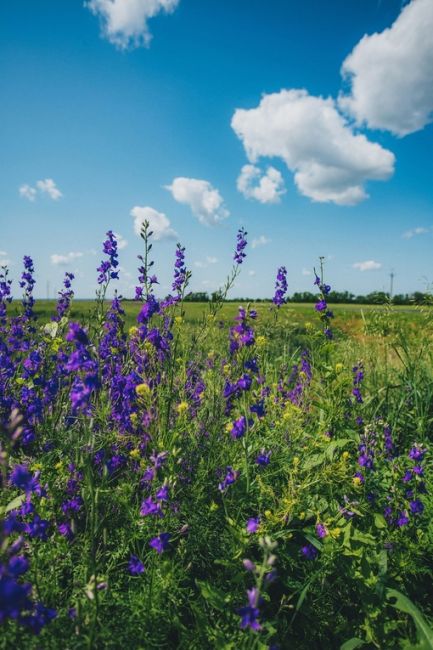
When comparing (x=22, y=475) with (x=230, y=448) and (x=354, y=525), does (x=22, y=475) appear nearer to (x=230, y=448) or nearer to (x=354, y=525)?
(x=230, y=448)

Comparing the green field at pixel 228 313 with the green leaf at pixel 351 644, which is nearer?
the green leaf at pixel 351 644

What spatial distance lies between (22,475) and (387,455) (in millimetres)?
3026

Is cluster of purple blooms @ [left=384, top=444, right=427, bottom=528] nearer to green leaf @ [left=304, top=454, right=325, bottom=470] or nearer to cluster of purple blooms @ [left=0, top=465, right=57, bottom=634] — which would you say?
green leaf @ [left=304, top=454, right=325, bottom=470]

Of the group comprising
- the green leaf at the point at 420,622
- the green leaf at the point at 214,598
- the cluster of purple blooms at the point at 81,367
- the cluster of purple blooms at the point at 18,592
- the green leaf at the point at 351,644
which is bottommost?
the green leaf at the point at 351,644

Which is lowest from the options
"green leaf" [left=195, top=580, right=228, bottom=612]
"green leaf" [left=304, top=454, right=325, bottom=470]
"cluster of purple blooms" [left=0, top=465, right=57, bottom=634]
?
"green leaf" [left=195, top=580, right=228, bottom=612]

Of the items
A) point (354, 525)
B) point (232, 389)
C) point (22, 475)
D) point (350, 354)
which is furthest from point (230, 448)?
point (350, 354)

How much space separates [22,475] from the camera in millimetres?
1122

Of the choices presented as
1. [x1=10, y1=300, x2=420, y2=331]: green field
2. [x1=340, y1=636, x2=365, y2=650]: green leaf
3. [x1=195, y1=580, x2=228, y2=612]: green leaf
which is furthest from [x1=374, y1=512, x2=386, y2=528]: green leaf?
[x1=10, y1=300, x2=420, y2=331]: green field

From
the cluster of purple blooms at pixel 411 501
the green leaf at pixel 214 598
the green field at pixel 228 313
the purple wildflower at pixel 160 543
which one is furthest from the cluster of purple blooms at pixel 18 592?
the cluster of purple blooms at pixel 411 501

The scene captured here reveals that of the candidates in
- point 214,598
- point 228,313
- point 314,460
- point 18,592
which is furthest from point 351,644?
point 228,313

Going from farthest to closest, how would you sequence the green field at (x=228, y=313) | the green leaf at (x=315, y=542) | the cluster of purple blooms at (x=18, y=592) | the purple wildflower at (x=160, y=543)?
the green field at (x=228, y=313)
the green leaf at (x=315, y=542)
the purple wildflower at (x=160, y=543)
the cluster of purple blooms at (x=18, y=592)

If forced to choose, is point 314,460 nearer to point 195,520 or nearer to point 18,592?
point 195,520

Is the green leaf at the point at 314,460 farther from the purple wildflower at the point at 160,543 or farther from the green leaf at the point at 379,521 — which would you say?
the purple wildflower at the point at 160,543

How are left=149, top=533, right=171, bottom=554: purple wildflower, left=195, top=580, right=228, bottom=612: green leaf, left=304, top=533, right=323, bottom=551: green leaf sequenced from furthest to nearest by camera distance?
left=304, top=533, right=323, bottom=551: green leaf → left=195, top=580, right=228, bottom=612: green leaf → left=149, top=533, right=171, bottom=554: purple wildflower
